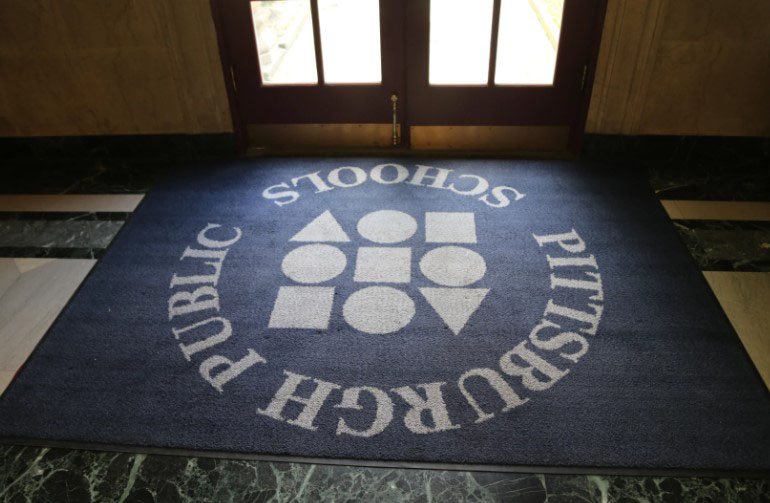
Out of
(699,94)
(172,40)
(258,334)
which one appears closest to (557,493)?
(258,334)

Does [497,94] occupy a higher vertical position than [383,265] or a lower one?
higher

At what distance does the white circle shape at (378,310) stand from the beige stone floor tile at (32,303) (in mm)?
1239

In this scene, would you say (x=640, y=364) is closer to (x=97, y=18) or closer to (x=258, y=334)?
(x=258, y=334)

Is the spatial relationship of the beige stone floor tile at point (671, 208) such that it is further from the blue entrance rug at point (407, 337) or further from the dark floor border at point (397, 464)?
the dark floor border at point (397, 464)

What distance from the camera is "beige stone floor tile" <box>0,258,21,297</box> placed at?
2625 millimetres

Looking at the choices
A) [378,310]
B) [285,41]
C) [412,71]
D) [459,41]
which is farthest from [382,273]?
[285,41]

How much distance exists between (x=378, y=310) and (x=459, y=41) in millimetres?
1712

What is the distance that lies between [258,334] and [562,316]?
3.96 ft

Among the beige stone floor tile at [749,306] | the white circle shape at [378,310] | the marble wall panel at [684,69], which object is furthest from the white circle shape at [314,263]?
the marble wall panel at [684,69]

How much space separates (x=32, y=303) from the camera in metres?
2.52

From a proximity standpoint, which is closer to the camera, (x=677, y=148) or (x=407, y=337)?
(x=407, y=337)

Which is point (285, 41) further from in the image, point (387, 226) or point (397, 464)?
point (397, 464)

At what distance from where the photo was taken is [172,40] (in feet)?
10.6

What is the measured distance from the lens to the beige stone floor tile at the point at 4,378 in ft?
6.98
